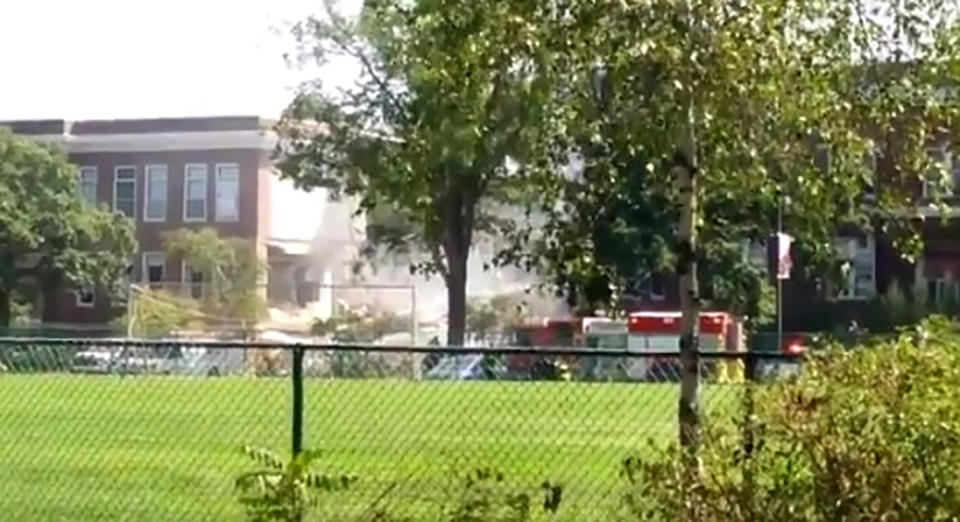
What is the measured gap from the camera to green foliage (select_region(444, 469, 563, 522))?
7383 mm

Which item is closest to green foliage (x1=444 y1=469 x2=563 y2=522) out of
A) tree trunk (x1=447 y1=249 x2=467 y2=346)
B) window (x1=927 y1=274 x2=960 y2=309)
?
window (x1=927 y1=274 x2=960 y2=309)

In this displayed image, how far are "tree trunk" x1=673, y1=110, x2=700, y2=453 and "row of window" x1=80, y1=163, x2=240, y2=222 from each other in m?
49.1

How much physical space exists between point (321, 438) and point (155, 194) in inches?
1693

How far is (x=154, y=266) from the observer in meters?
56.3

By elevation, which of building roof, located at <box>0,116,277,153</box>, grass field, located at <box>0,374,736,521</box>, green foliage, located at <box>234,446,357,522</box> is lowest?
grass field, located at <box>0,374,736,521</box>

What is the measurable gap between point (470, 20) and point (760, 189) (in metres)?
1.47

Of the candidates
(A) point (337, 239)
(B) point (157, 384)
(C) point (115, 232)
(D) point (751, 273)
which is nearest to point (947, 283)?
(D) point (751, 273)

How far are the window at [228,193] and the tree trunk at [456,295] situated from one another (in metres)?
9.77

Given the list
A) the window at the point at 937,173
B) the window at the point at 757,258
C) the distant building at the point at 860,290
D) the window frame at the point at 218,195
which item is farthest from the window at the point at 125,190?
the window at the point at 937,173

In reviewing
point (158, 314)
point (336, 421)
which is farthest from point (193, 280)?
point (336, 421)

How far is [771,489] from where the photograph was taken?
20.0 ft

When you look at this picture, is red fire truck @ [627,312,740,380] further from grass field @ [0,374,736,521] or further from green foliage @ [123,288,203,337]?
grass field @ [0,374,736,521]

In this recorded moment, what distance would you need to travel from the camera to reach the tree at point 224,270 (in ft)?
172

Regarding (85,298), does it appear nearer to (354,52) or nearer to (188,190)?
(188,190)
